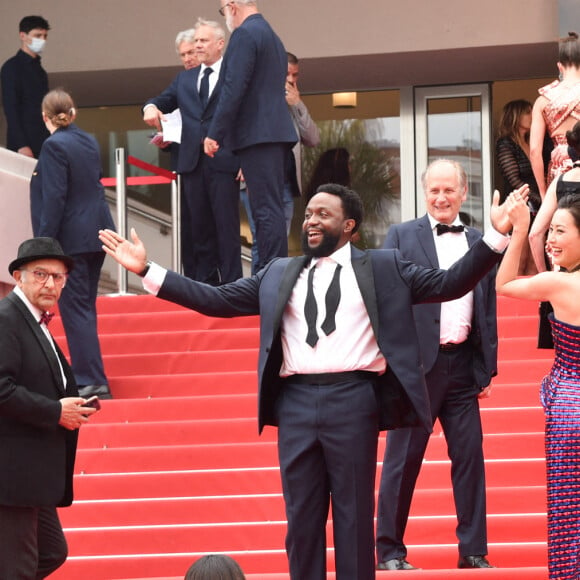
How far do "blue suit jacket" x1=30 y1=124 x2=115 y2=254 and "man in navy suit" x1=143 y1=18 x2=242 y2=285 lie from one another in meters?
1.19

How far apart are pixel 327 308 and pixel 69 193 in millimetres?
4053

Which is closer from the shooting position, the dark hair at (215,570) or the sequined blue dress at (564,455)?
the dark hair at (215,570)

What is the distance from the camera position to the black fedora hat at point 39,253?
19.1 ft

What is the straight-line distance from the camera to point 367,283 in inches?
215

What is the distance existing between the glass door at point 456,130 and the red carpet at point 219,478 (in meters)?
5.85

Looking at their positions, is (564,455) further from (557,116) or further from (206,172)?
(206,172)

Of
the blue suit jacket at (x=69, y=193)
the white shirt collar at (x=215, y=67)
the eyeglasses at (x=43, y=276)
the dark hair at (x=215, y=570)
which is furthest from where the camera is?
the white shirt collar at (x=215, y=67)

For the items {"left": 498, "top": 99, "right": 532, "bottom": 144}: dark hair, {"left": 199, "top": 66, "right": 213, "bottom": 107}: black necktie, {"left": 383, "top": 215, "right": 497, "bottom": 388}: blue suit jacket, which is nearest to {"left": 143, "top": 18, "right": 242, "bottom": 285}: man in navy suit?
{"left": 199, "top": 66, "right": 213, "bottom": 107}: black necktie

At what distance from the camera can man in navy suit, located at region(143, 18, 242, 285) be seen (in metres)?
10.1

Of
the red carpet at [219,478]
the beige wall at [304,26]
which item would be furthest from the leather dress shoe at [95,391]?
the beige wall at [304,26]

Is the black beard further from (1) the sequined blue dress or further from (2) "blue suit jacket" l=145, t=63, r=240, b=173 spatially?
(2) "blue suit jacket" l=145, t=63, r=240, b=173

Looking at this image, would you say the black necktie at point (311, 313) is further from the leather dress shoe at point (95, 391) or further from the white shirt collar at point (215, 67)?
the white shirt collar at point (215, 67)

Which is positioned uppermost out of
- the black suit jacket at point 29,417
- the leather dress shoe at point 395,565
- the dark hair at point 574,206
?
the dark hair at point 574,206

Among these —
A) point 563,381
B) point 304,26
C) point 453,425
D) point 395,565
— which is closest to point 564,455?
point 563,381
